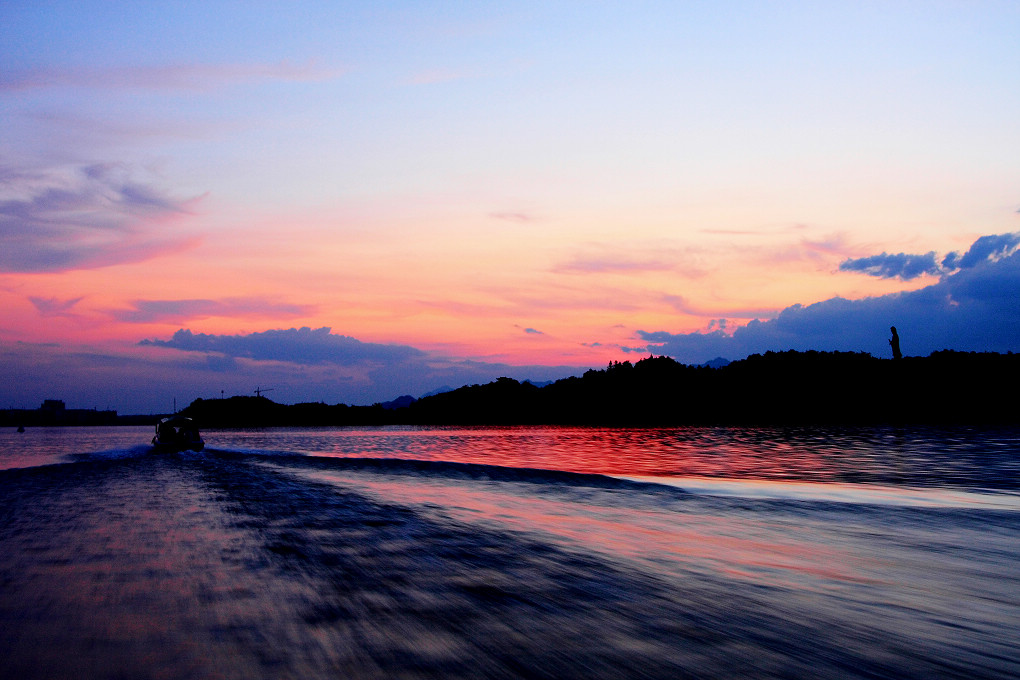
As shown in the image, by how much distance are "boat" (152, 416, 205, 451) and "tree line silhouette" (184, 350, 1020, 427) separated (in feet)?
225

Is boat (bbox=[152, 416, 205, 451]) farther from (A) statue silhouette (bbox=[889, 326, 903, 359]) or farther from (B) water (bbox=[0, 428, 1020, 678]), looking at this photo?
(A) statue silhouette (bbox=[889, 326, 903, 359])

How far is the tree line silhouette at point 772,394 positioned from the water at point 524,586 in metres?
67.6

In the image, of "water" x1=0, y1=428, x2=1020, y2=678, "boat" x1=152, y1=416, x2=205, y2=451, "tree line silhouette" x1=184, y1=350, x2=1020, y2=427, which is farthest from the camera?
"tree line silhouette" x1=184, y1=350, x2=1020, y2=427

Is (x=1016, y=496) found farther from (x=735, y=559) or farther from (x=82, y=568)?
(x=82, y=568)

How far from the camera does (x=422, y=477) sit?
2272 cm

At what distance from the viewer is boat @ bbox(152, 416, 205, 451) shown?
47.5 m

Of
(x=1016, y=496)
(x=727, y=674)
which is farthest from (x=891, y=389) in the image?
(x=727, y=674)

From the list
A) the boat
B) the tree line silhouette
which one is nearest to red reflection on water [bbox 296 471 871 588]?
the boat

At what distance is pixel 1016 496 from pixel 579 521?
952 centimetres

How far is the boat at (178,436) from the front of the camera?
47.5 m

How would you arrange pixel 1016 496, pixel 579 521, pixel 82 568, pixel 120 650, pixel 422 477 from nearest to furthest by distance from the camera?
pixel 120 650
pixel 82 568
pixel 579 521
pixel 1016 496
pixel 422 477

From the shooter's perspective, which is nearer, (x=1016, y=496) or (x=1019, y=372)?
(x=1016, y=496)

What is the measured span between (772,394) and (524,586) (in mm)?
107931

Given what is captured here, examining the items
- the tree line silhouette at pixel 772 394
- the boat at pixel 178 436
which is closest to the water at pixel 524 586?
the boat at pixel 178 436
